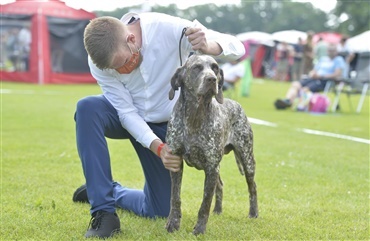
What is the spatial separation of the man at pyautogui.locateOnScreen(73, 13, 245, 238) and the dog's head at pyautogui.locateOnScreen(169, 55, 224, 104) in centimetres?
20

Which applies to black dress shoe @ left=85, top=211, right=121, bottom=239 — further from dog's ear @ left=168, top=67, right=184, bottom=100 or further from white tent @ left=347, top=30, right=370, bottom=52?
white tent @ left=347, top=30, right=370, bottom=52

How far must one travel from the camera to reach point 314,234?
3.96m

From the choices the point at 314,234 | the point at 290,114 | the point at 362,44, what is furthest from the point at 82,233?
the point at 362,44

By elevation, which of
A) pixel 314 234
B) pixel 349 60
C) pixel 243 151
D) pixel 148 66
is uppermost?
pixel 148 66

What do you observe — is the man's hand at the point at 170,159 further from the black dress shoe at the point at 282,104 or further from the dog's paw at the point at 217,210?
the black dress shoe at the point at 282,104

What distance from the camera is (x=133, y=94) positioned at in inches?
163

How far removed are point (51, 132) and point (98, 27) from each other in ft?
18.1

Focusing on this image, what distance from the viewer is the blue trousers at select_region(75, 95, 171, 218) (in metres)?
3.81

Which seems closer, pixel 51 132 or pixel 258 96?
pixel 51 132

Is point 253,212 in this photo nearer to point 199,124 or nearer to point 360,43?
point 199,124

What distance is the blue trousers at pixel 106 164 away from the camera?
3814 mm

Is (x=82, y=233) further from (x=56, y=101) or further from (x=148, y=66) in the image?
(x=56, y=101)

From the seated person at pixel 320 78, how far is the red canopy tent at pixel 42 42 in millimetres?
9937

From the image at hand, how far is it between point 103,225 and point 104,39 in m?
1.21
